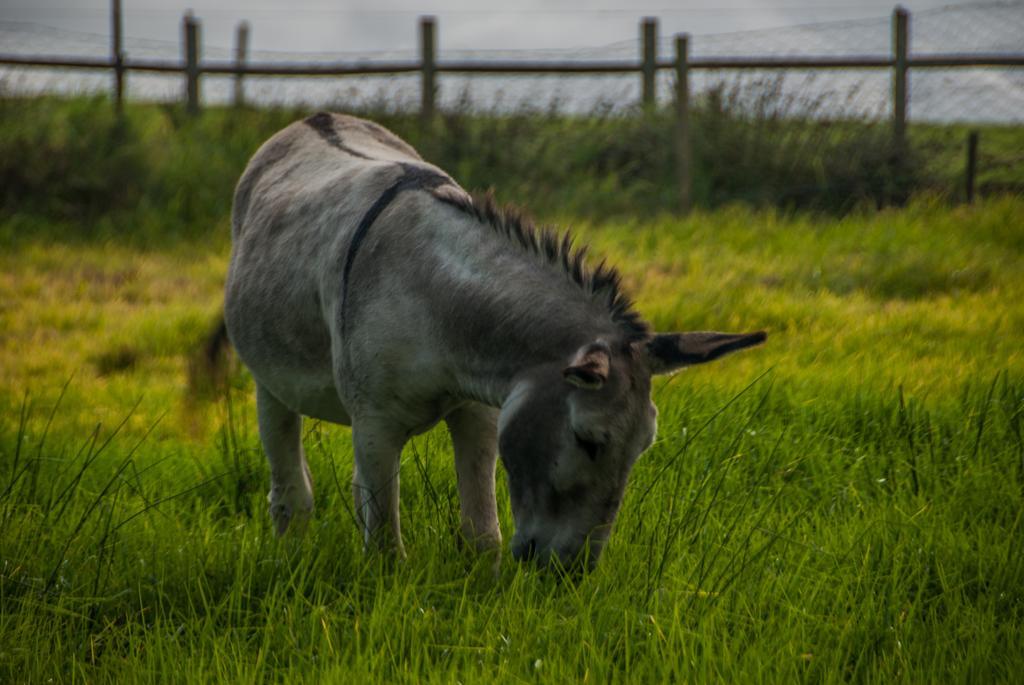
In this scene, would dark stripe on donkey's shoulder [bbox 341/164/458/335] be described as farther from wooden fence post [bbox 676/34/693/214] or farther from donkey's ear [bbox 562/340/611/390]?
wooden fence post [bbox 676/34/693/214]

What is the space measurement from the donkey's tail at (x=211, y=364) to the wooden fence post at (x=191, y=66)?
899 centimetres

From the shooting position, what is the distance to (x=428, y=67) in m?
14.5

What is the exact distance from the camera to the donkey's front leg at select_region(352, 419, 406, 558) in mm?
3703

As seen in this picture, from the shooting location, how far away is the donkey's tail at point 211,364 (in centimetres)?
577

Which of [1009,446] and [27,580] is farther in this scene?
[1009,446]

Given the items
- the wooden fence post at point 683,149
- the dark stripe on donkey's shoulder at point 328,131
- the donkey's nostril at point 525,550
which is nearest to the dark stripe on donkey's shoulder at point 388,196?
the dark stripe on donkey's shoulder at point 328,131

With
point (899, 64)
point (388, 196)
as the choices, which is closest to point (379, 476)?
point (388, 196)

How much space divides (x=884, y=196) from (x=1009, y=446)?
8358 millimetres

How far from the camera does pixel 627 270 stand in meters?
9.01

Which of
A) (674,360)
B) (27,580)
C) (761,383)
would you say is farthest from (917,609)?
(27,580)

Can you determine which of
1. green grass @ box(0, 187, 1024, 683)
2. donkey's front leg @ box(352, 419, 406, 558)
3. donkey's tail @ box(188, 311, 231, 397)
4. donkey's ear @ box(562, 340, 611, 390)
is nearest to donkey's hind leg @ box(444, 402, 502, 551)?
green grass @ box(0, 187, 1024, 683)

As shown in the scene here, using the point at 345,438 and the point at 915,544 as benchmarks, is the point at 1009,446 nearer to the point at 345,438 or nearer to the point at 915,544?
the point at 915,544

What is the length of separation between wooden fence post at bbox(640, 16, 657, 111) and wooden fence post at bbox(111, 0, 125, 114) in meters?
6.33

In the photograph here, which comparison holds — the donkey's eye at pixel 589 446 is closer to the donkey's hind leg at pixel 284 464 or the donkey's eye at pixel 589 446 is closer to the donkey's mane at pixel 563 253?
the donkey's mane at pixel 563 253
